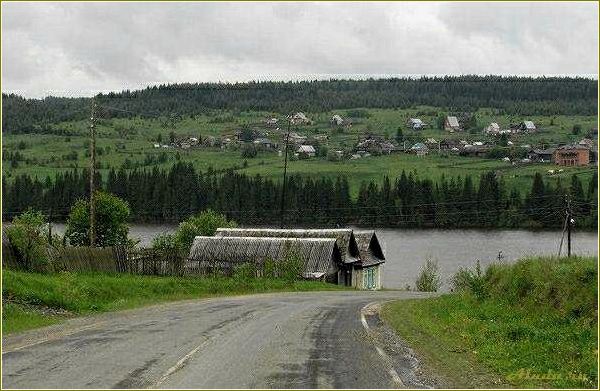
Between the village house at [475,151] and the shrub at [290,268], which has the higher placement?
the village house at [475,151]

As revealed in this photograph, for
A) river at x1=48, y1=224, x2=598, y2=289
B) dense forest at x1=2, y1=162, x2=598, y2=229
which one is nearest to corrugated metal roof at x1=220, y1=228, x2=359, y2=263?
river at x1=48, y1=224, x2=598, y2=289

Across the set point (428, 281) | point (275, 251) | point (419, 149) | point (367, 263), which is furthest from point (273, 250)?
point (419, 149)

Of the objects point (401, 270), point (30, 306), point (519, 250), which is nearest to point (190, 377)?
point (30, 306)

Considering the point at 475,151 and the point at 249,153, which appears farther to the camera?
the point at 249,153

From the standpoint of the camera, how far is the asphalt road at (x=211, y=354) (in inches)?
481

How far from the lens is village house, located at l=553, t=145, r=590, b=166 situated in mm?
147875

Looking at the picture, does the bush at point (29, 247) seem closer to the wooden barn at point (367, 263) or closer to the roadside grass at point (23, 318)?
the roadside grass at point (23, 318)

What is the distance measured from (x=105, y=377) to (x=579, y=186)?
389ft

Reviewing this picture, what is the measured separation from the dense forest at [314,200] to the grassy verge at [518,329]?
336 feet

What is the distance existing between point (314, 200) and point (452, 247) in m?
42.1

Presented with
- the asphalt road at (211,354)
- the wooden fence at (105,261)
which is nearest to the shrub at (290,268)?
the wooden fence at (105,261)

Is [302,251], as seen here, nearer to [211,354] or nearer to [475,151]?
[211,354]

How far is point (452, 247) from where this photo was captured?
321ft

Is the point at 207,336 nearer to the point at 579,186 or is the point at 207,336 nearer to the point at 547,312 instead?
the point at 547,312
